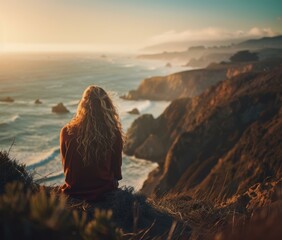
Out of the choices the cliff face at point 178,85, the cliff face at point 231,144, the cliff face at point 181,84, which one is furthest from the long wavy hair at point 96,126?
the cliff face at point 178,85

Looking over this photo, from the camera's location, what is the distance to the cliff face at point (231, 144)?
2042cm

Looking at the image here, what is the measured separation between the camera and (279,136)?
844 inches

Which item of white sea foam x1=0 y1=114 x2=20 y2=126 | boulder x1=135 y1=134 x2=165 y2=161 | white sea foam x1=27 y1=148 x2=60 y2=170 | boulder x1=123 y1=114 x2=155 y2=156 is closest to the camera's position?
white sea foam x1=27 y1=148 x2=60 y2=170

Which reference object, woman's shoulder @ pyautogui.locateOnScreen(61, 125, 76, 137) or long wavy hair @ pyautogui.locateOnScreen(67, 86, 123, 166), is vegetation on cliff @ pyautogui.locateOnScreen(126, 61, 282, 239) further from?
woman's shoulder @ pyautogui.locateOnScreen(61, 125, 76, 137)

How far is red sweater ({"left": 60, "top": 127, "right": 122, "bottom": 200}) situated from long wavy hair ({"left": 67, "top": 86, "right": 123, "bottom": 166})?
8 cm

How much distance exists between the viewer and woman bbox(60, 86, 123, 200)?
15.4 feet

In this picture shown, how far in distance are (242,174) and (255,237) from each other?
19823 mm

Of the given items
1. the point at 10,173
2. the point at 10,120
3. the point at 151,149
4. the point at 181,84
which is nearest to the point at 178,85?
the point at 181,84

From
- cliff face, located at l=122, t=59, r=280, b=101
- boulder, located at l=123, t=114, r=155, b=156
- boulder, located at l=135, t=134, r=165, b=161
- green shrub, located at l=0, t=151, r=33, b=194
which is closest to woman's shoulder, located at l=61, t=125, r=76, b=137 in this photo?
green shrub, located at l=0, t=151, r=33, b=194

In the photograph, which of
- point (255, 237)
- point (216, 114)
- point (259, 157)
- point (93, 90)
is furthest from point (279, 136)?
point (255, 237)

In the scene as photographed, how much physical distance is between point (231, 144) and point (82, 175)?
21974 millimetres

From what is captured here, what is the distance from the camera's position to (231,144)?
83.7ft

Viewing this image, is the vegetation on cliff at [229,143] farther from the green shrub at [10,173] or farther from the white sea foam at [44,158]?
the green shrub at [10,173]

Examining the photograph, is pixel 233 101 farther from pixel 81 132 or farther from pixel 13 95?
pixel 13 95
